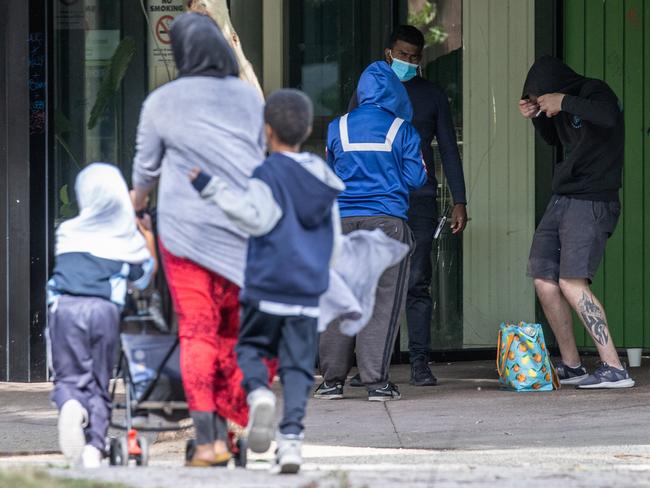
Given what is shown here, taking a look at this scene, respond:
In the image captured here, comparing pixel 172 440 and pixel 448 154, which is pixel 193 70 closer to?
pixel 172 440

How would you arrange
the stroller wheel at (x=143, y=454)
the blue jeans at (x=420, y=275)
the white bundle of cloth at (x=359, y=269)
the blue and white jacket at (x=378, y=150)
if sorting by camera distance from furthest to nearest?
the blue jeans at (x=420, y=275), the blue and white jacket at (x=378, y=150), the stroller wheel at (x=143, y=454), the white bundle of cloth at (x=359, y=269)

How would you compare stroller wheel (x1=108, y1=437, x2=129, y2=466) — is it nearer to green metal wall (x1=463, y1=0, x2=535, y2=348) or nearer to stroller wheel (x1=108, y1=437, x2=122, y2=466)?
stroller wheel (x1=108, y1=437, x2=122, y2=466)

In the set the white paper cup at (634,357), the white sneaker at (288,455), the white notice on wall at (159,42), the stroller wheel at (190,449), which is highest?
the white notice on wall at (159,42)

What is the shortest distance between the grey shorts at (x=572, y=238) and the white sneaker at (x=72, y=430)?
3906 millimetres

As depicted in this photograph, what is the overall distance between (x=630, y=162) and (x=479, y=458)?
4.62m

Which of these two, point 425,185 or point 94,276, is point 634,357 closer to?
point 425,185

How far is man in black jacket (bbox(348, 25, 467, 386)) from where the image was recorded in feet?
29.4

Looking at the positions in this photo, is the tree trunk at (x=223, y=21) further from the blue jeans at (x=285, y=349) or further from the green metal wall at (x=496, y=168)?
the green metal wall at (x=496, y=168)

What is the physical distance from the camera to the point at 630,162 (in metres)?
10.6

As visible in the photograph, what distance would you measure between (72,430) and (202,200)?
1161 millimetres

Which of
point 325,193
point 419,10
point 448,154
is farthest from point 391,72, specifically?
point 325,193

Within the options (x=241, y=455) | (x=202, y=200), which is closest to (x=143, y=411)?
(x=241, y=455)

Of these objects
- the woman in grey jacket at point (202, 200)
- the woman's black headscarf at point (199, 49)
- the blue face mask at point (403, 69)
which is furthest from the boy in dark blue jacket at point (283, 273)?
the blue face mask at point (403, 69)

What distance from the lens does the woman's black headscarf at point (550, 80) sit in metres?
8.78
